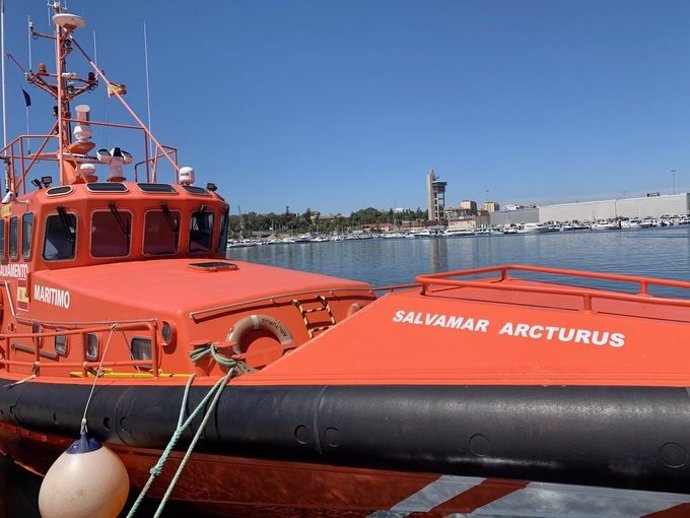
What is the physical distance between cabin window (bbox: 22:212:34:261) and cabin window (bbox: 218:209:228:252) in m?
1.85

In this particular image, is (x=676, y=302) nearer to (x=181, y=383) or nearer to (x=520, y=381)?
(x=520, y=381)

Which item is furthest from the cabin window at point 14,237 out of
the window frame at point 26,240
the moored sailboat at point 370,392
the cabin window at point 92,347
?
the cabin window at point 92,347

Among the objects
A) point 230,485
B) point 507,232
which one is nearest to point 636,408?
point 230,485

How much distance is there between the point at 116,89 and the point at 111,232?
2764 mm

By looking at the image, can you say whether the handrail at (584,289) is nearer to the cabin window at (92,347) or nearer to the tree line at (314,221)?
the cabin window at (92,347)

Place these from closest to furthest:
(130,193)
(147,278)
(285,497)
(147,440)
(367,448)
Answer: (367,448)
(285,497)
(147,440)
(147,278)
(130,193)

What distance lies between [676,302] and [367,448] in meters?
1.77

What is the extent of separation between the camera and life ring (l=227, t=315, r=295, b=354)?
163 inches

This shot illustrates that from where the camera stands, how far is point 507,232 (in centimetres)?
11462

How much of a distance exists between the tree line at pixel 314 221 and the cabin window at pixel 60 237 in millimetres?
105895

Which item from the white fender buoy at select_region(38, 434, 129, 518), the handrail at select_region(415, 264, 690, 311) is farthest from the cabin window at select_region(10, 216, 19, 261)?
the handrail at select_region(415, 264, 690, 311)

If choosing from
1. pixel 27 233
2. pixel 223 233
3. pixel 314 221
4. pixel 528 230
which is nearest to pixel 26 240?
pixel 27 233

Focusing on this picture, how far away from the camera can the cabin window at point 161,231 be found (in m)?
5.93

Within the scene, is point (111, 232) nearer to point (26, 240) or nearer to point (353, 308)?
point (26, 240)
